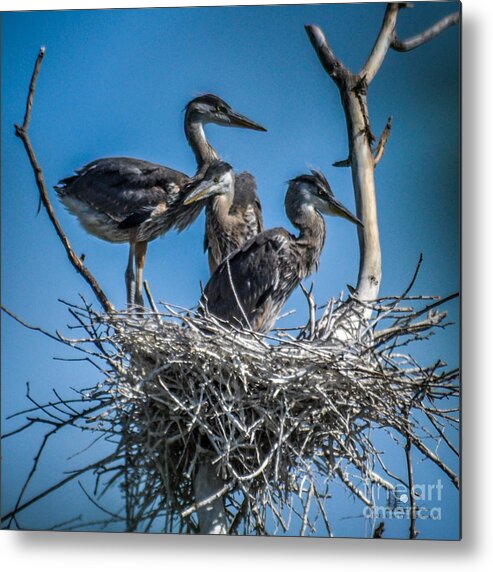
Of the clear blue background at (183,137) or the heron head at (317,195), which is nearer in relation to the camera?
the clear blue background at (183,137)

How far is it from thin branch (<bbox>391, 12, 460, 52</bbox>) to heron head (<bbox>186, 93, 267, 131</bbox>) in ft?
1.33

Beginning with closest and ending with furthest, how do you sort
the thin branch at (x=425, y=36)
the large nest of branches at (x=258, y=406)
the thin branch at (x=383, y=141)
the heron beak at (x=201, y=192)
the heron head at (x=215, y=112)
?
the large nest of branches at (x=258, y=406), the thin branch at (x=425, y=36), the thin branch at (x=383, y=141), the heron head at (x=215, y=112), the heron beak at (x=201, y=192)

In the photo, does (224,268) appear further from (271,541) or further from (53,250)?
(271,541)

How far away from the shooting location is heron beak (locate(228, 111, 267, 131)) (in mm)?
2992

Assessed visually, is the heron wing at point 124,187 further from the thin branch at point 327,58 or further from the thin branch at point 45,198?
the thin branch at point 327,58

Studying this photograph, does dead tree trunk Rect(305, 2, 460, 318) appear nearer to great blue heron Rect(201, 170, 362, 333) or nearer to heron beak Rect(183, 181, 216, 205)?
great blue heron Rect(201, 170, 362, 333)

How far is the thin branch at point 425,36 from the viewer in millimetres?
2785

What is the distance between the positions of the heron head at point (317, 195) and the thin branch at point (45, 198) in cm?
56

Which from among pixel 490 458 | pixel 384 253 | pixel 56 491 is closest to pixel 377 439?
pixel 490 458

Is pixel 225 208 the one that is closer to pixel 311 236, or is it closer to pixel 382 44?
pixel 311 236

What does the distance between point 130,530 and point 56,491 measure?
224 millimetres

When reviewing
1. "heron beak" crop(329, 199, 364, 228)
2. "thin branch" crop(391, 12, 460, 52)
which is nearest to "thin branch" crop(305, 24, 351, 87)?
"thin branch" crop(391, 12, 460, 52)

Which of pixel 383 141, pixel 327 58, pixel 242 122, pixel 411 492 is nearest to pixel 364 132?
pixel 383 141

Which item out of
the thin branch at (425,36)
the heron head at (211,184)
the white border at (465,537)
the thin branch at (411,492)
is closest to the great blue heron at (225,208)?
the heron head at (211,184)
